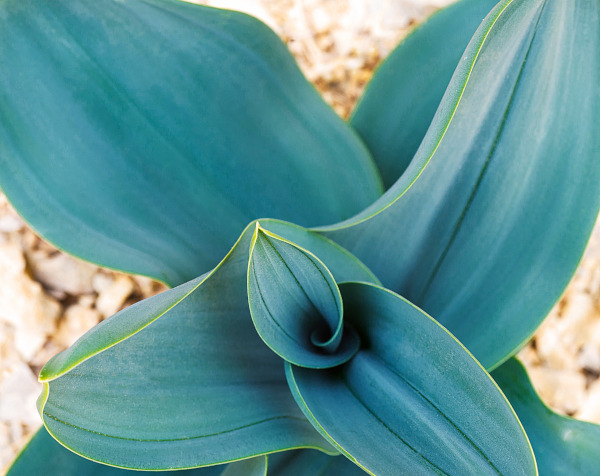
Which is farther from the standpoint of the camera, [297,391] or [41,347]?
[41,347]

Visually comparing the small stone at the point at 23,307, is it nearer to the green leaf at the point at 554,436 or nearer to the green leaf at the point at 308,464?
the green leaf at the point at 308,464

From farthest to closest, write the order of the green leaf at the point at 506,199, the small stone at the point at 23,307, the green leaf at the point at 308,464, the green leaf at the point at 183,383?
the small stone at the point at 23,307
the green leaf at the point at 308,464
the green leaf at the point at 506,199
the green leaf at the point at 183,383

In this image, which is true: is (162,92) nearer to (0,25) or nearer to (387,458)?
(0,25)

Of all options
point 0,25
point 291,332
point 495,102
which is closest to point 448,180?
point 495,102

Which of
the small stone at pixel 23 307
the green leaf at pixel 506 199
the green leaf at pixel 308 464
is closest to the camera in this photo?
the green leaf at pixel 506 199

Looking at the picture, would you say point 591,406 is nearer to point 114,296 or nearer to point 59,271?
point 114,296

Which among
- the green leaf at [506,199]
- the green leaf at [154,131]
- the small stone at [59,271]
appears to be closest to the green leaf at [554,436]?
the green leaf at [506,199]

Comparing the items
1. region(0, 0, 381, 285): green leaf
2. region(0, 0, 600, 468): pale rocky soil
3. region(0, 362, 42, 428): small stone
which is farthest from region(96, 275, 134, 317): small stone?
region(0, 0, 381, 285): green leaf
